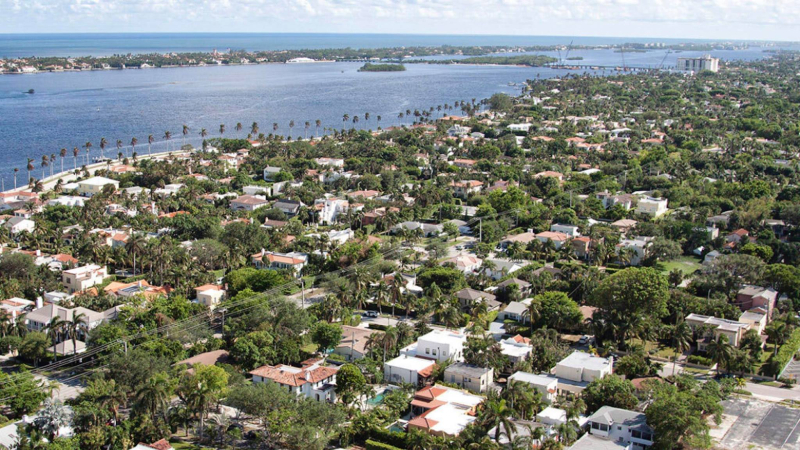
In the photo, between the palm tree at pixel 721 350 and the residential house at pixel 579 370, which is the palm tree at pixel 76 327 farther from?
the palm tree at pixel 721 350

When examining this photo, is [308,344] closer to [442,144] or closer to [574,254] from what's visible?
[574,254]

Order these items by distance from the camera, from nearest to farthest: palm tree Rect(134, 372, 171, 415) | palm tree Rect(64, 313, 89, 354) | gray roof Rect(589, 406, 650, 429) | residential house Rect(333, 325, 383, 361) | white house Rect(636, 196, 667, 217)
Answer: palm tree Rect(134, 372, 171, 415) < gray roof Rect(589, 406, 650, 429) < palm tree Rect(64, 313, 89, 354) < residential house Rect(333, 325, 383, 361) < white house Rect(636, 196, 667, 217)

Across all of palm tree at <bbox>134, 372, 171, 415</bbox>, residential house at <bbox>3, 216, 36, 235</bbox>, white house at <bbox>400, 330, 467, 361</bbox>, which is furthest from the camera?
residential house at <bbox>3, 216, 36, 235</bbox>

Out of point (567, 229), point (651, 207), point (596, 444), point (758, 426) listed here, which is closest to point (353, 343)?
point (596, 444)

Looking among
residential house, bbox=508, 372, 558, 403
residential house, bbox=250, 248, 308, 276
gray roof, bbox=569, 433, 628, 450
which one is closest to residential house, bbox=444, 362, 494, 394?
residential house, bbox=508, 372, 558, 403

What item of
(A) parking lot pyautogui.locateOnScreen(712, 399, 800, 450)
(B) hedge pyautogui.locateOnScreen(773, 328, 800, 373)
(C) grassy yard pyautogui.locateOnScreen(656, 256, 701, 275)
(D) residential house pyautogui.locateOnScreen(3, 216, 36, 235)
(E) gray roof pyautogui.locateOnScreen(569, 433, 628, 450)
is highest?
(D) residential house pyautogui.locateOnScreen(3, 216, 36, 235)

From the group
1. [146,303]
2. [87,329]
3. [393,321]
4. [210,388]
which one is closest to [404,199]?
[393,321]

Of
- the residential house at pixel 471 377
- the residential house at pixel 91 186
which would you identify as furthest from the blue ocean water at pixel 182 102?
the residential house at pixel 471 377

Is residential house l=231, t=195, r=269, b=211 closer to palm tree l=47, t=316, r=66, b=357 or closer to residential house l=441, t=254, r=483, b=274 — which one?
residential house l=441, t=254, r=483, b=274
